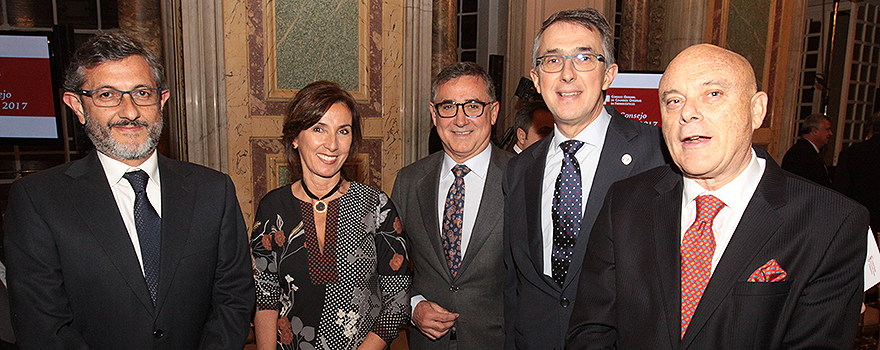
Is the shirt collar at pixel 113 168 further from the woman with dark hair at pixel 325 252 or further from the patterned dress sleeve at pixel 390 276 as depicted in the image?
the patterned dress sleeve at pixel 390 276

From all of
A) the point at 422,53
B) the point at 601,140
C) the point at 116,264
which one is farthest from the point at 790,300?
the point at 422,53

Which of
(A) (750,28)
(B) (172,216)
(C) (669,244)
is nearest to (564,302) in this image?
(C) (669,244)

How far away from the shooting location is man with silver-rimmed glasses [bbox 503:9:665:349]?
1.81 meters

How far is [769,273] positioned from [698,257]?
15cm

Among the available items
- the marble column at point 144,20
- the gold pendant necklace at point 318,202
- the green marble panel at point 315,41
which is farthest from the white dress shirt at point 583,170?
the marble column at point 144,20

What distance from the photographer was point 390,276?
81.6 inches

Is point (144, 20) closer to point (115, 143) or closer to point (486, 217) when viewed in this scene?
point (115, 143)

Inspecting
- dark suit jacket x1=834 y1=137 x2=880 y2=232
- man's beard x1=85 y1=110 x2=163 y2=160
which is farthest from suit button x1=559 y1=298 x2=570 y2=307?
dark suit jacket x1=834 y1=137 x2=880 y2=232

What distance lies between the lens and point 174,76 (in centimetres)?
459

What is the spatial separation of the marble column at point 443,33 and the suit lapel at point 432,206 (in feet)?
13.9

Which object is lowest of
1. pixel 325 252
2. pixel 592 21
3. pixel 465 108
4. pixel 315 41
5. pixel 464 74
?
pixel 325 252

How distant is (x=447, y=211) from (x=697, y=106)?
4.00ft

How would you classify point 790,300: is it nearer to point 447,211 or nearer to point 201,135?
point 447,211

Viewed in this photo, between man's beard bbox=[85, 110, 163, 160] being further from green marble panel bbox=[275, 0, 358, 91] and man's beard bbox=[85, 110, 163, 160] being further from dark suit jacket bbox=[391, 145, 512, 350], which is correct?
green marble panel bbox=[275, 0, 358, 91]
